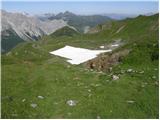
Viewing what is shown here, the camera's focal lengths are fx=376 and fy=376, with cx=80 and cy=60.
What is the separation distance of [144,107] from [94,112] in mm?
3796

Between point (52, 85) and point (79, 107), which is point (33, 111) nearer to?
point (79, 107)

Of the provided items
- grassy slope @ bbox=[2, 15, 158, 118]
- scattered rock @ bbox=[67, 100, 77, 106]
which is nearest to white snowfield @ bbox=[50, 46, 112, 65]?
grassy slope @ bbox=[2, 15, 158, 118]

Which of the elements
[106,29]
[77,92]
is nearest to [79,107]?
[77,92]

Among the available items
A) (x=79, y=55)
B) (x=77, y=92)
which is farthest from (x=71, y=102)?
(x=79, y=55)

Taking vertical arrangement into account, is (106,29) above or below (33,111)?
below

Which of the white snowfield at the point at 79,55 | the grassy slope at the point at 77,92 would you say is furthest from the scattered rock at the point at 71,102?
the white snowfield at the point at 79,55

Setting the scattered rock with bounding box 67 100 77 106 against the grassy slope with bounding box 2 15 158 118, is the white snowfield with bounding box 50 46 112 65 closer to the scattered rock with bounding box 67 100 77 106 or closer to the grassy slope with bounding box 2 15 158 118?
the grassy slope with bounding box 2 15 158 118

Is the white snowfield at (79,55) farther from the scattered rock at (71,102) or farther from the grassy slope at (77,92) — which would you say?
the scattered rock at (71,102)

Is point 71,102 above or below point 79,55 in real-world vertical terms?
above

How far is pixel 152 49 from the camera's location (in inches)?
1848

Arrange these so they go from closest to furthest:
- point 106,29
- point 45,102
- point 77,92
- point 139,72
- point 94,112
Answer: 1. point 94,112
2. point 45,102
3. point 77,92
4. point 139,72
5. point 106,29

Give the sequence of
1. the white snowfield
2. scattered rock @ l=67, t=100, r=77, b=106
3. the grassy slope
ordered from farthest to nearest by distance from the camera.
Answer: the white snowfield → scattered rock @ l=67, t=100, r=77, b=106 → the grassy slope

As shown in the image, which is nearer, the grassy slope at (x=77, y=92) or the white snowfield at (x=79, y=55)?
the grassy slope at (x=77, y=92)

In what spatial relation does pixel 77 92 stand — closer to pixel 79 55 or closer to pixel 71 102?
pixel 71 102
